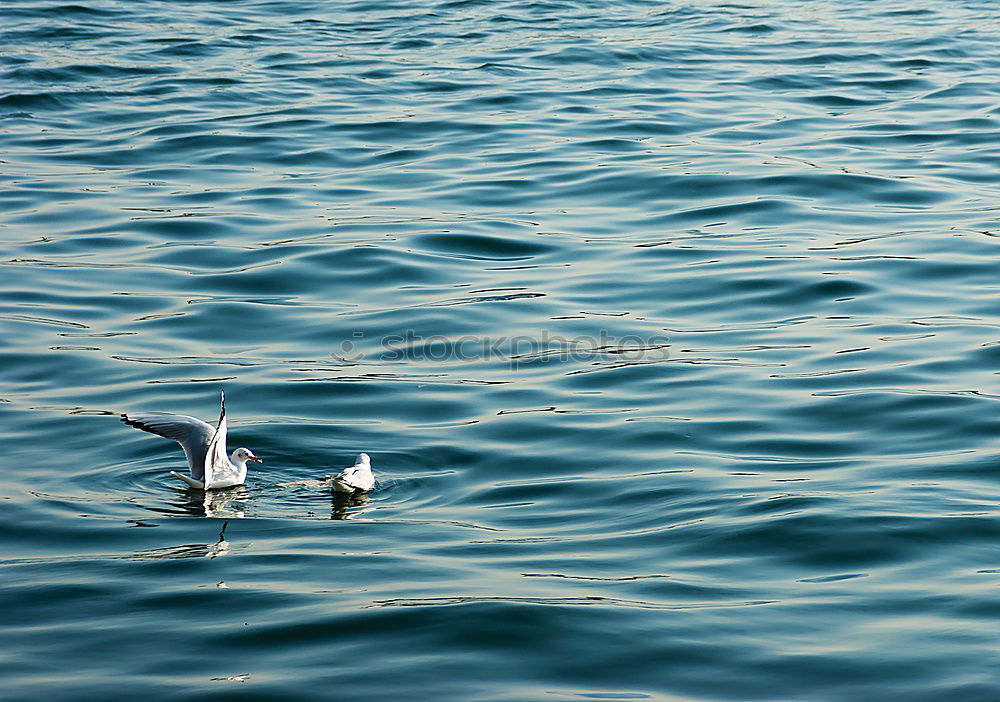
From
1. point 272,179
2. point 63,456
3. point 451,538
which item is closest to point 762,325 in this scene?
point 451,538

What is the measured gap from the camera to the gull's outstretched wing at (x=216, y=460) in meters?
7.77

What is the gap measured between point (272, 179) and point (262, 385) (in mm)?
5966

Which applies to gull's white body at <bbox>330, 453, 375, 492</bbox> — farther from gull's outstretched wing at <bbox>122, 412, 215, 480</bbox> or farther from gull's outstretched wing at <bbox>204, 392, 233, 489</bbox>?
gull's outstretched wing at <bbox>122, 412, 215, 480</bbox>

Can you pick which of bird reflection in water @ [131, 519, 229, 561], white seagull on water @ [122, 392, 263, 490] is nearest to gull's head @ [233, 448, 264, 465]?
white seagull on water @ [122, 392, 263, 490]

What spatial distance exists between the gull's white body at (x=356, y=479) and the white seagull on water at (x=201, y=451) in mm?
588

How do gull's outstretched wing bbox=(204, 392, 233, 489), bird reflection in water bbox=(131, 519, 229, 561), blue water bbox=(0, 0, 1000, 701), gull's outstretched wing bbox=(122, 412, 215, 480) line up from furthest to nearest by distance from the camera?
gull's outstretched wing bbox=(122, 412, 215, 480), gull's outstretched wing bbox=(204, 392, 233, 489), bird reflection in water bbox=(131, 519, 229, 561), blue water bbox=(0, 0, 1000, 701)

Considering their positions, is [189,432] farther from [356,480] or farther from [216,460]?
[356,480]

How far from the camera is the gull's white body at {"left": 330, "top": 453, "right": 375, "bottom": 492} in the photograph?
763 centimetres

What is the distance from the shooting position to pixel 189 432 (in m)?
8.02

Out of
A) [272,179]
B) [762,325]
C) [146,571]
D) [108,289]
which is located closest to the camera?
[146,571]

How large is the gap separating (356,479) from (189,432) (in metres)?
1.04

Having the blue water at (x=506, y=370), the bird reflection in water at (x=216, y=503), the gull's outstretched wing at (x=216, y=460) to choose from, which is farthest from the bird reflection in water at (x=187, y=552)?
→ the gull's outstretched wing at (x=216, y=460)

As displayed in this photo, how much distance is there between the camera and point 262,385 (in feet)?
32.3

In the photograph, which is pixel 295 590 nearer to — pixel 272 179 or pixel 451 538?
pixel 451 538
